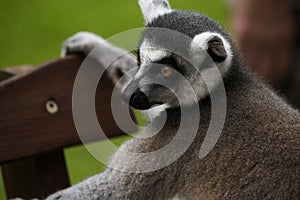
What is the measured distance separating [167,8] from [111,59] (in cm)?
81

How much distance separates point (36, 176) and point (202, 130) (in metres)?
1.07

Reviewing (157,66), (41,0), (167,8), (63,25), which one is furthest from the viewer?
(41,0)

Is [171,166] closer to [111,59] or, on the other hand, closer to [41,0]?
[111,59]

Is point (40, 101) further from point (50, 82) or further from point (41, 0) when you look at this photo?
point (41, 0)

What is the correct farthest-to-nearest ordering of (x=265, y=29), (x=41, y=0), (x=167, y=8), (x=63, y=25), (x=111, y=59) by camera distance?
(x=41, y=0) → (x=63, y=25) → (x=265, y=29) → (x=111, y=59) → (x=167, y=8)

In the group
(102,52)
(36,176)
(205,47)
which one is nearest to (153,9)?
(205,47)

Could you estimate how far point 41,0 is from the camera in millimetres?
12445

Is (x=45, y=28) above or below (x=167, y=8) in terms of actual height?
below

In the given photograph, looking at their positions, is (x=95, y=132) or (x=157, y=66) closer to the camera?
(x=157, y=66)

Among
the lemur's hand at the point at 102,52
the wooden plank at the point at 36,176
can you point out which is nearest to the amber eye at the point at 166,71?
the lemur's hand at the point at 102,52

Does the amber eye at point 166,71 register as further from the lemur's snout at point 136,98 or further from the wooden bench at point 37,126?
the wooden bench at point 37,126

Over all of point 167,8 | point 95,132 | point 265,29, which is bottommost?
point 265,29

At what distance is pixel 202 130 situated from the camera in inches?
136

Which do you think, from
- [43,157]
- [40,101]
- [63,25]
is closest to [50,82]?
[40,101]
